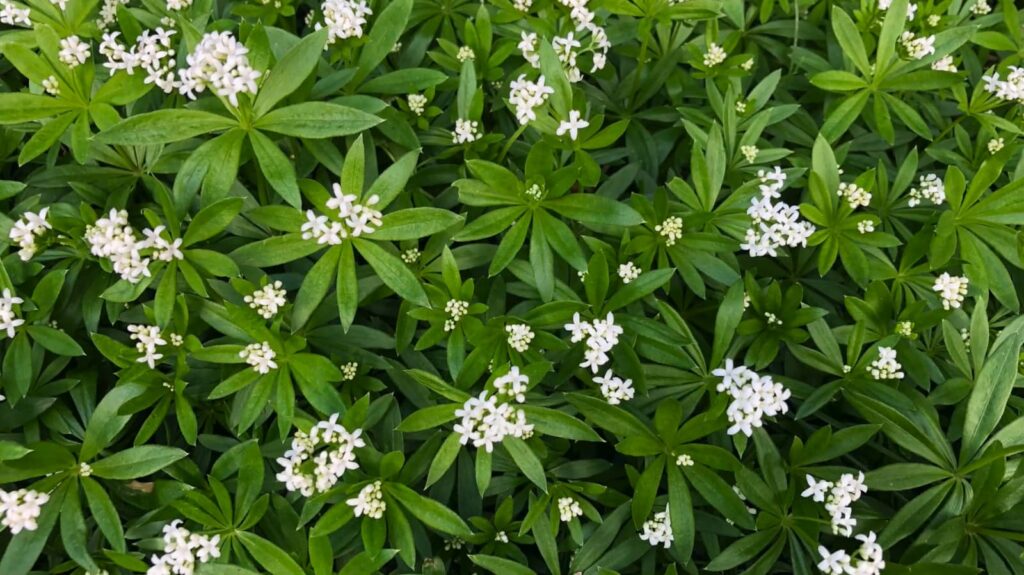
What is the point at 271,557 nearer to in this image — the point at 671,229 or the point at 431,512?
the point at 431,512

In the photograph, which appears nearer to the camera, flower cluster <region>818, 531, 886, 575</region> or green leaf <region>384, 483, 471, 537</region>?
flower cluster <region>818, 531, 886, 575</region>

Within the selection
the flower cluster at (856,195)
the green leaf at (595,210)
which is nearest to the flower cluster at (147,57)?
the green leaf at (595,210)

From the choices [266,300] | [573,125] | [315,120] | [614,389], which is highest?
[315,120]

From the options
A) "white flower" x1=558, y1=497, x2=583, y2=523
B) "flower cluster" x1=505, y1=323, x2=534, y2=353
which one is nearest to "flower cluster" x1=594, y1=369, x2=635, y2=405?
"flower cluster" x1=505, y1=323, x2=534, y2=353

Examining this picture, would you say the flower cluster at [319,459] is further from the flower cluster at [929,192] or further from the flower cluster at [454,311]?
the flower cluster at [929,192]

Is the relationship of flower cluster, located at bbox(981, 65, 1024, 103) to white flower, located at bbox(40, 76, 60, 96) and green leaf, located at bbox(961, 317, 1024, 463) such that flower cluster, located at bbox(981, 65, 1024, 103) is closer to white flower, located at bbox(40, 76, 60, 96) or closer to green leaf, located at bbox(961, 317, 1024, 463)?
green leaf, located at bbox(961, 317, 1024, 463)

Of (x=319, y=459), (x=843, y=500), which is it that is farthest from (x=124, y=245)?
(x=843, y=500)
